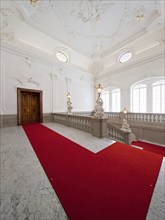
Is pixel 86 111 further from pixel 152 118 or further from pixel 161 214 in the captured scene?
pixel 161 214

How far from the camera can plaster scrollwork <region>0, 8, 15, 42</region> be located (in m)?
5.68

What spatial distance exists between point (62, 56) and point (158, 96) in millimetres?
9580

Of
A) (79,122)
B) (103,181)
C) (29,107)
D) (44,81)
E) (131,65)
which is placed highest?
(131,65)

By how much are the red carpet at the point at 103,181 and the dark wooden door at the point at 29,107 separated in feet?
19.2

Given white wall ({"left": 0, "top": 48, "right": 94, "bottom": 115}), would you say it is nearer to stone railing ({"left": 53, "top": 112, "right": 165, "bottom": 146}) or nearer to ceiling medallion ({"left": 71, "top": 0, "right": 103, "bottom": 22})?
stone railing ({"left": 53, "top": 112, "right": 165, "bottom": 146})

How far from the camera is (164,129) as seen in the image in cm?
621

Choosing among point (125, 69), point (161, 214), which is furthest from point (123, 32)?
point (161, 214)

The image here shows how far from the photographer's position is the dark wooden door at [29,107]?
7449mm

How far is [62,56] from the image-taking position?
32.7 ft

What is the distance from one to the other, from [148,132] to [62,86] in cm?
815

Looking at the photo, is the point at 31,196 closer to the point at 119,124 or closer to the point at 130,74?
the point at 119,124

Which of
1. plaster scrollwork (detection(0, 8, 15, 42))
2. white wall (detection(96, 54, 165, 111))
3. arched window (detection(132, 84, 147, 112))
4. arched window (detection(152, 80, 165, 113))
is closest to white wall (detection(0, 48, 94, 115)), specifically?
plaster scrollwork (detection(0, 8, 15, 42))

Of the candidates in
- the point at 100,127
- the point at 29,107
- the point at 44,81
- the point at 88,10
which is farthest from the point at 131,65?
the point at 29,107

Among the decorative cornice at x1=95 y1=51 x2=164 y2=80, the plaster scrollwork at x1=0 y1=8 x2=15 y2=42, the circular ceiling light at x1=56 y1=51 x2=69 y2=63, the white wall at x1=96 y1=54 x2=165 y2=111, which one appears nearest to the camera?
the plaster scrollwork at x1=0 y1=8 x2=15 y2=42
